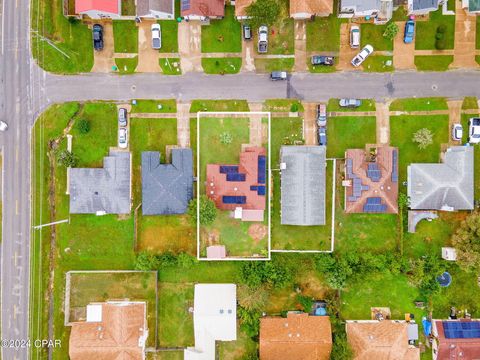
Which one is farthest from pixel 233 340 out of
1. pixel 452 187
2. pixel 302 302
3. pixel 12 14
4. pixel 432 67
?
pixel 12 14

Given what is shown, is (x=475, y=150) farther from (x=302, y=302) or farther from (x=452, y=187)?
(x=302, y=302)

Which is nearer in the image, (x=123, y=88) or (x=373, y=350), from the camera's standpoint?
(x=373, y=350)

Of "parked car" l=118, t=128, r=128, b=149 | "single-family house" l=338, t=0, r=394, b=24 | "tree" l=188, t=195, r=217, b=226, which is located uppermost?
"single-family house" l=338, t=0, r=394, b=24

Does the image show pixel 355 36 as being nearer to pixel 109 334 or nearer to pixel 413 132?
pixel 413 132

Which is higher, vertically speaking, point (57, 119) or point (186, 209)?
point (57, 119)

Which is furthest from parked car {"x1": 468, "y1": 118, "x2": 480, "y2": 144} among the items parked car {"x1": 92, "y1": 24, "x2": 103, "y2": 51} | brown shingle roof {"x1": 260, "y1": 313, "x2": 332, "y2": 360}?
parked car {"x1": 92, "y1": 24, "x2": 103, "y2": 51}

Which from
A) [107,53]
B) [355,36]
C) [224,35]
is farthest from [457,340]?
[107,53]

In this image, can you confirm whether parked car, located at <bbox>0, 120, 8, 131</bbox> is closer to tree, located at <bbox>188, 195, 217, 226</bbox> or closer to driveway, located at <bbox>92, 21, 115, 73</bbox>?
driveway, located at <bbox>92, 21, 115, 73</bbox>
